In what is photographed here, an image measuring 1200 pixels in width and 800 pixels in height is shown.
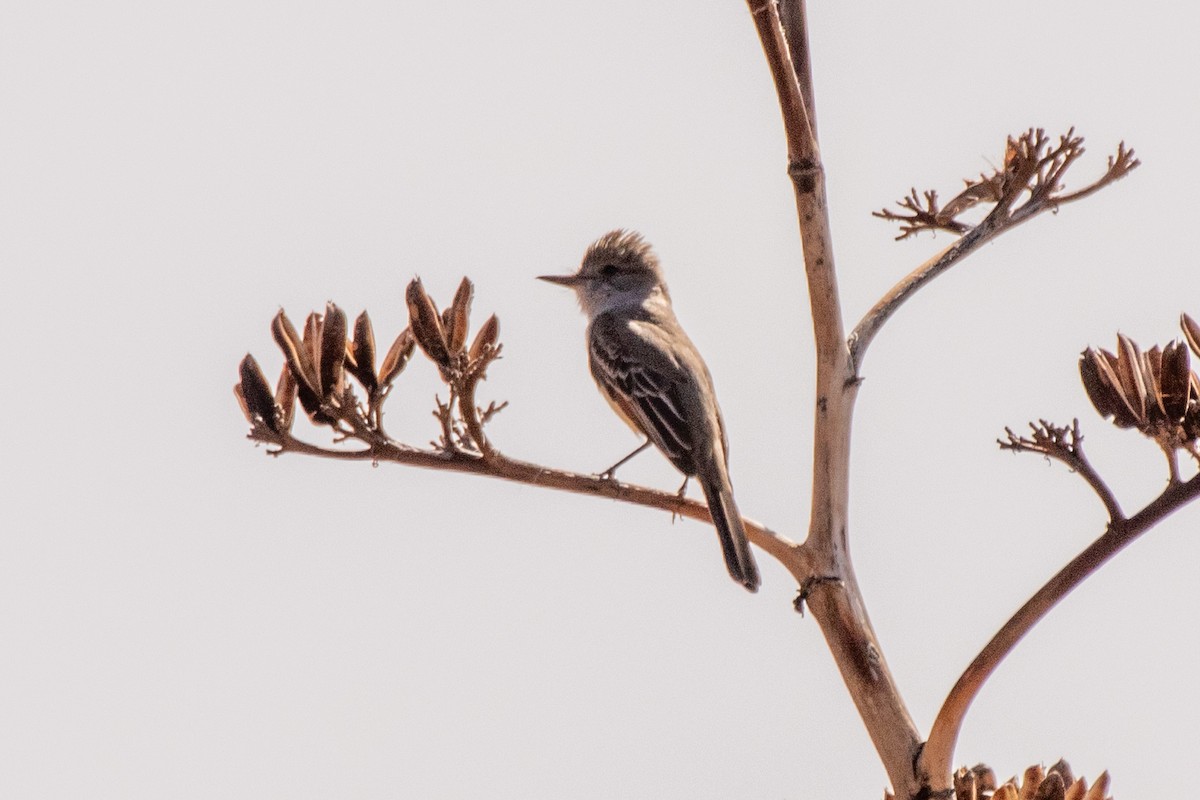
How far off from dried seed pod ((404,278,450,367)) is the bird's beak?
12.2ft

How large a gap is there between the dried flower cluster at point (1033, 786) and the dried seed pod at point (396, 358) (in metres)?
1.87

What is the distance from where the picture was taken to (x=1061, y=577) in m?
3.71

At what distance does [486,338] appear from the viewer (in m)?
4.04

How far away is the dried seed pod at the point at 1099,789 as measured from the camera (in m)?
3.71

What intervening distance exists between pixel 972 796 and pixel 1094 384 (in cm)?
111

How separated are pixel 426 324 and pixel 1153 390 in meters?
1.92

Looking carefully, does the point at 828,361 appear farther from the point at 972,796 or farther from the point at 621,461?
the point at 621,461

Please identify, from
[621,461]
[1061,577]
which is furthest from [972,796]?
[621,461]

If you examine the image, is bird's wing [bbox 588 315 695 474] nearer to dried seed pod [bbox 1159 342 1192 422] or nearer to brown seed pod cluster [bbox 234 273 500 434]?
brown seed pod cluster [bbox 234 273 500 434]

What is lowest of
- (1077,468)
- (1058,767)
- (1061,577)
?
(1058,767)

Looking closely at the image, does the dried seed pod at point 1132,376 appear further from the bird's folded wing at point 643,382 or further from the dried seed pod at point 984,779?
the bird's folded wing at point 643,382

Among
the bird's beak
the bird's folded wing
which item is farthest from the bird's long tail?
the bird's beak

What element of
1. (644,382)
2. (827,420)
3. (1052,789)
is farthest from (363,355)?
(644,382)

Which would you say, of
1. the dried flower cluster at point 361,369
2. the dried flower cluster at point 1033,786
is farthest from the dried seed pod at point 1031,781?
the dried flower cluster at point 361,369
